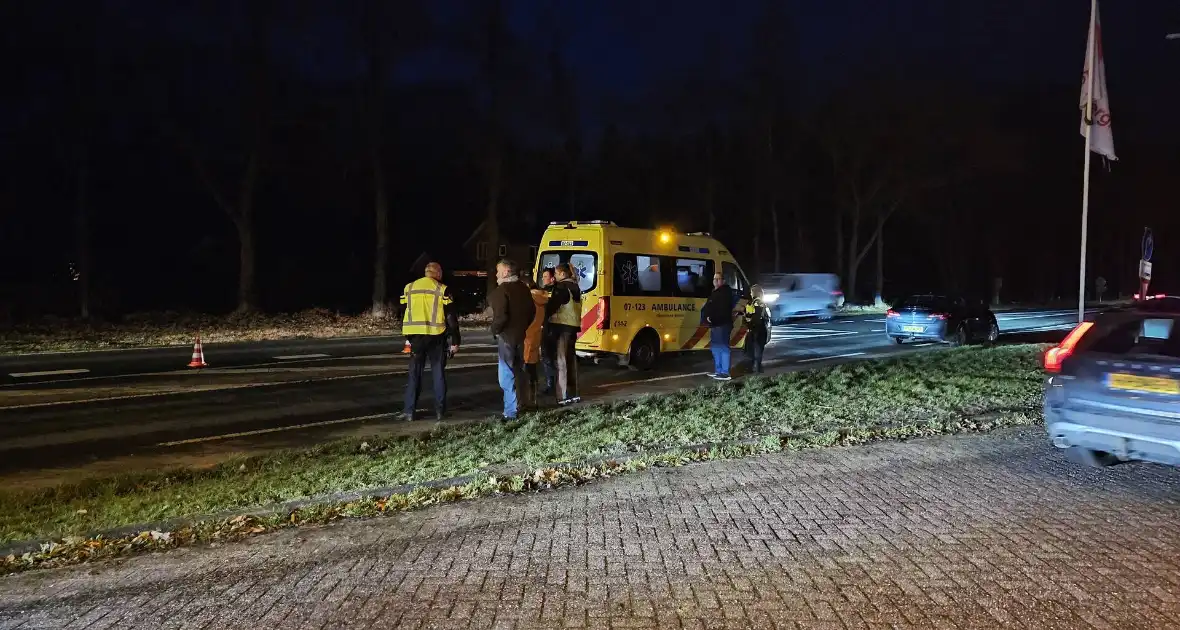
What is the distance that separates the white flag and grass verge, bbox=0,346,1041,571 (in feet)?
21.3

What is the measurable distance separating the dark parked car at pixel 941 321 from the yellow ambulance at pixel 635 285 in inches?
256

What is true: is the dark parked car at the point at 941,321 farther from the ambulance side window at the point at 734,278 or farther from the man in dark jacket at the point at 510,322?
the man in dark jacket at the point at 510,322

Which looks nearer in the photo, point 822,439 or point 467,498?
point 467,498

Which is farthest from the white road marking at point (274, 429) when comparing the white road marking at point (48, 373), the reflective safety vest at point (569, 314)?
the white road marking at point (48, 373)

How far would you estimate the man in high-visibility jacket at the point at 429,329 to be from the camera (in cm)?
1054

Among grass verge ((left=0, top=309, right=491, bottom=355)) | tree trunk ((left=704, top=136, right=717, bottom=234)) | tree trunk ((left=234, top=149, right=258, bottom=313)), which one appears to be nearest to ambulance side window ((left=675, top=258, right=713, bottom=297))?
grass verge ((left=0, top=309, right=491, bottom=355))

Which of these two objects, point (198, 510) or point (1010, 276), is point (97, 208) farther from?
point (1010, 276)

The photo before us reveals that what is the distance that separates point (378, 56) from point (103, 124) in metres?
8.91

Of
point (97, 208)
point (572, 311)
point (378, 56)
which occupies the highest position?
point (378, 56)

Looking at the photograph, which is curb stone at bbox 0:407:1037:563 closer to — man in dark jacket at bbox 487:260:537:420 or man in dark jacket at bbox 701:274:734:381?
man in dark jacket at bbox 487:260:537:420

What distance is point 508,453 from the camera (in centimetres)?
836

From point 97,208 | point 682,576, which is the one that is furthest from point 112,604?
point 97,208

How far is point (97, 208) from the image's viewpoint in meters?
38.8

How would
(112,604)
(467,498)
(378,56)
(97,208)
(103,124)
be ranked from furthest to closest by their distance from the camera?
(97,208) < (378,56) < (103,124) < (467,498) < (112,604)
